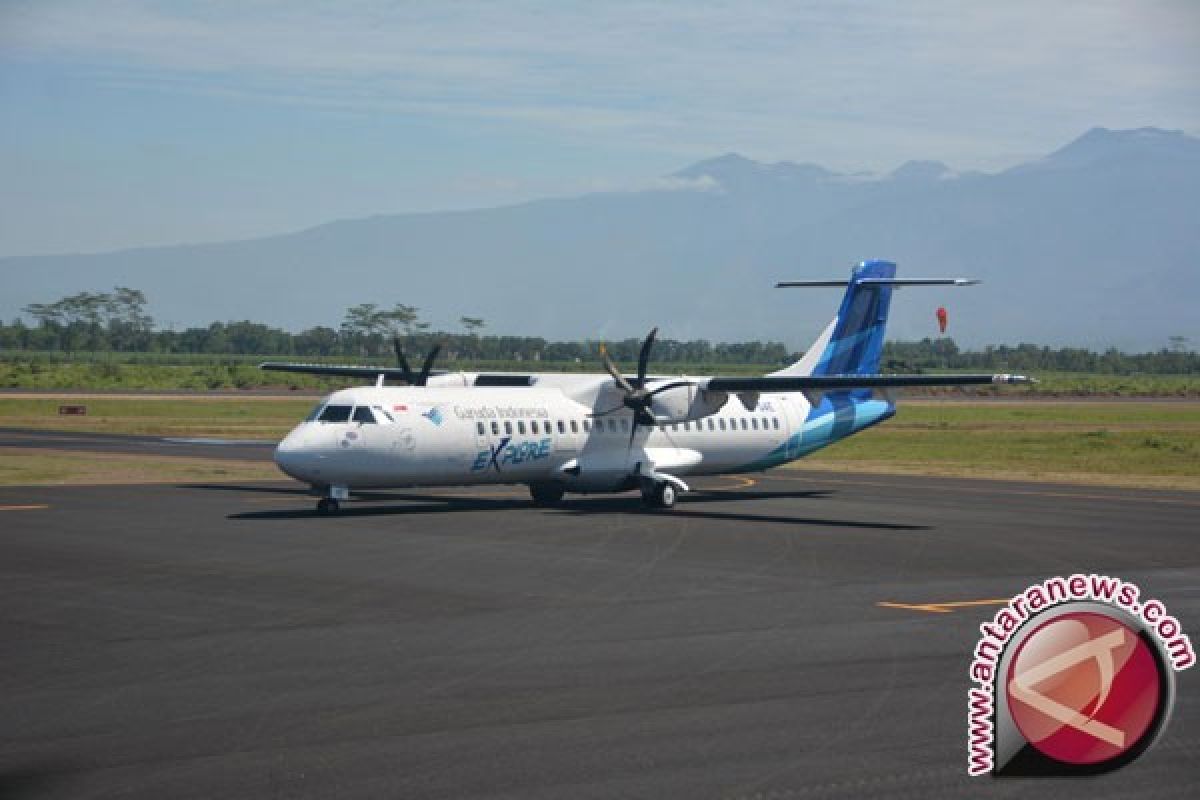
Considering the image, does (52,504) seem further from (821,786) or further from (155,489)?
(821,786)

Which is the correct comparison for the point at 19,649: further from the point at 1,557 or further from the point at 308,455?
the point at 308,455

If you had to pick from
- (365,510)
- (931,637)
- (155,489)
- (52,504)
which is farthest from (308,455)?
(931,637)

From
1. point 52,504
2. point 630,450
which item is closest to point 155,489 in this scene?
point 52,504

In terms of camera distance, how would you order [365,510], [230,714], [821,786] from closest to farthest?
[821,786], [230,714], [365,510]

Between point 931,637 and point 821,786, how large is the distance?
24.2 feet

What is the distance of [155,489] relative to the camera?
132 ft

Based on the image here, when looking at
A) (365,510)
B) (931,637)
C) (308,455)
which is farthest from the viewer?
(365,510)

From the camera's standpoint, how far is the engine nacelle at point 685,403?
123ft

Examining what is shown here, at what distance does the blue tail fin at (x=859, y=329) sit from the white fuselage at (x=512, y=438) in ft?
5.67

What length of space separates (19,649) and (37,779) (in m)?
6.14

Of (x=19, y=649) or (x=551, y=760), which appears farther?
(x=19, y=649)

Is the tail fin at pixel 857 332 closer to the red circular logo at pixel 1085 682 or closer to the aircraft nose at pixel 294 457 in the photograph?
the aircraft nose at pixel 294 457

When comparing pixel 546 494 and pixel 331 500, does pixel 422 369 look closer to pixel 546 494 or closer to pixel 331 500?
pixel 546 494

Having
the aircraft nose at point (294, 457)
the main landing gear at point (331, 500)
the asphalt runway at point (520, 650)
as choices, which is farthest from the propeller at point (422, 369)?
the aircraft nose at point (294, 457)
